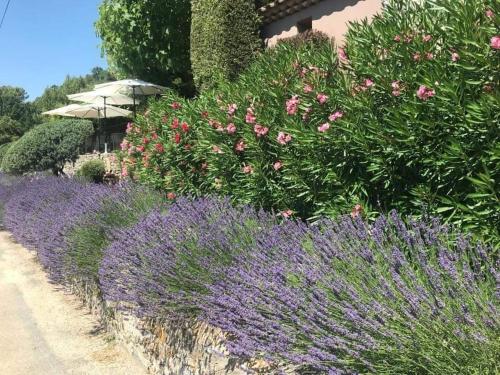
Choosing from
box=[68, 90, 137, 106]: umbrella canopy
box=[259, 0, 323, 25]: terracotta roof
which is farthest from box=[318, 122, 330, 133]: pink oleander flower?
box=[68, 90, 137, 106]: umbrella canopy

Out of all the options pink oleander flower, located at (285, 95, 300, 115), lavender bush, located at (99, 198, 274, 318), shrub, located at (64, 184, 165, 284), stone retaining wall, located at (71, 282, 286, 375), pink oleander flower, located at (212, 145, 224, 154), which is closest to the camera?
stone retaining wall, located at (71, 282, 286, 375)

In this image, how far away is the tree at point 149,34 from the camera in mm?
13844

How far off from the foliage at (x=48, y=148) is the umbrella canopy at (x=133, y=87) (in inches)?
53.4

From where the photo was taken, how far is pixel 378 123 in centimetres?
326

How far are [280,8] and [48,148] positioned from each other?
7253 millimetres

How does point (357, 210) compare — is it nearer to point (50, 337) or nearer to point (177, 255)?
point (177, 255)

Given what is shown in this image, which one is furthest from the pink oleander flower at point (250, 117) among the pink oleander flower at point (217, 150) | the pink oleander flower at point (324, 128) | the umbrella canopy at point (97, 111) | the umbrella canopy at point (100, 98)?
the umbrella canopy at point (97, 111)

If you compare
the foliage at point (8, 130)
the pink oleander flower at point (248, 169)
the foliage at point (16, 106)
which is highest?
the foliage at point (16, 106)

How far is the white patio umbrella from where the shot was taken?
1447 centimetres

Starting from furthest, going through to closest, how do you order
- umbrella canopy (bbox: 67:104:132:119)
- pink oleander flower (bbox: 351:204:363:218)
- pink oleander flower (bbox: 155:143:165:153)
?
umbrella canopy (bbox: 67:104:132:119), pink oleander flower (bbox: 155:143:165:153), pink oleander flower (bbox: 351:204:363:218)

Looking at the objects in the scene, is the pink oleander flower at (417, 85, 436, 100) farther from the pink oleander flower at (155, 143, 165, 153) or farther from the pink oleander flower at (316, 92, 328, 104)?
the pink oleander flower at (155, 143, 165, 153)

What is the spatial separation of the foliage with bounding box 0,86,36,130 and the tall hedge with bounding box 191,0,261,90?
216 ft

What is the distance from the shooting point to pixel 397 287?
2381 millimetres

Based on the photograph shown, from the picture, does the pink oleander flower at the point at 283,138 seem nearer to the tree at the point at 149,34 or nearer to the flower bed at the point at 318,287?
the flower bed at the point at 318,287
